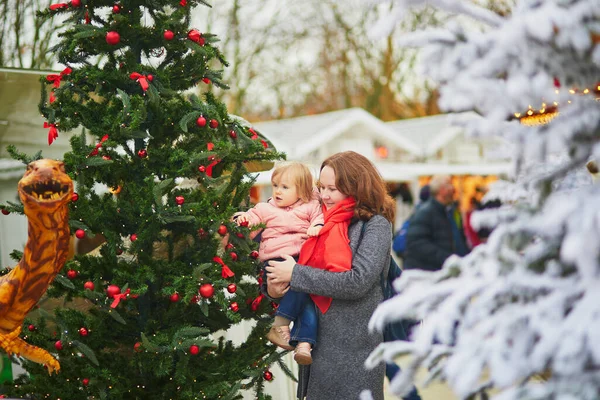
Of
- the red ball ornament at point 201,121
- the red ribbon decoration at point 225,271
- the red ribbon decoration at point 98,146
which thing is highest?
the red ball ornament at point 201,121

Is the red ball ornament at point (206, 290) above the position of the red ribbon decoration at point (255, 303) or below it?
above

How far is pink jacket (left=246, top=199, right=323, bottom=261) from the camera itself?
3779 millimetres

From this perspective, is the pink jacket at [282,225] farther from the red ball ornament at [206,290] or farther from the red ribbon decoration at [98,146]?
the red ribbon decoration at [98,146]

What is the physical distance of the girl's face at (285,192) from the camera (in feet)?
12.6

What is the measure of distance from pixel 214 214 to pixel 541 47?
6.88 ft

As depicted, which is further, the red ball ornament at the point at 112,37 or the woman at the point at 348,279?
the red ball ornament at the point at 112,37

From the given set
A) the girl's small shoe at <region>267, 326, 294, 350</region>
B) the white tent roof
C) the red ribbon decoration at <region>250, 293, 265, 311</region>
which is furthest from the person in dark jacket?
the white tent roof

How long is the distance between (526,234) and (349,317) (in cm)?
174

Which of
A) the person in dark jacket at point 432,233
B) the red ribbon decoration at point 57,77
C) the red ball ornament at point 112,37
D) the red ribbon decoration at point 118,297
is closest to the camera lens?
the red ribbon decoration at point 118,297

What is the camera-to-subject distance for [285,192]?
3.85 m

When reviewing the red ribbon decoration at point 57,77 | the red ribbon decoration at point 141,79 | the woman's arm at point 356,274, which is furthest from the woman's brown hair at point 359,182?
the red ribbon decoration at point 57,77

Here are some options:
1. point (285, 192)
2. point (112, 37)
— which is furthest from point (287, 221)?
point (112, 37)

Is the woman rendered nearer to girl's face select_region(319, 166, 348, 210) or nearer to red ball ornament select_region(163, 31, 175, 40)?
girl's face select_region(319, 166, 348, 210)

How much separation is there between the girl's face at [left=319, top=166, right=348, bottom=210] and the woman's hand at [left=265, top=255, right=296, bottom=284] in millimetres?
346
